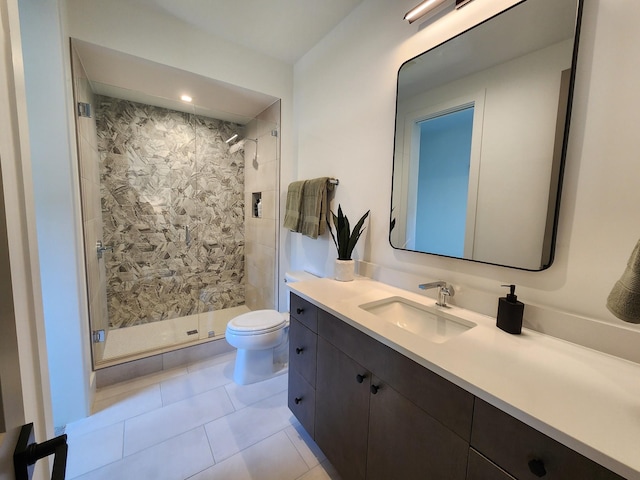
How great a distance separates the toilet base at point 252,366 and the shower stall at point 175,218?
0.57 metres

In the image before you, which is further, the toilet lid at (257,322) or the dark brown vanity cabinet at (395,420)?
the toilet lid at (257,322)

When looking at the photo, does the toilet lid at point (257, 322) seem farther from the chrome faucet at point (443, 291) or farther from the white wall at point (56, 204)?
the chrome faucet at point (443, 291)

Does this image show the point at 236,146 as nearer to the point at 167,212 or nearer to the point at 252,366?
the point at 167,212

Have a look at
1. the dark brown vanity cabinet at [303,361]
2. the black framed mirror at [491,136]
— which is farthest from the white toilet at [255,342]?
the black framed mirror at [491,136]

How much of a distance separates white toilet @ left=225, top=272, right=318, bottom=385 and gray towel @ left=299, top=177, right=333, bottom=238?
755 mm

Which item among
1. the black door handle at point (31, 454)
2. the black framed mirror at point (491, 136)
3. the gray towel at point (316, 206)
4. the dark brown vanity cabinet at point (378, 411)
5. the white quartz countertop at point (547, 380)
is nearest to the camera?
→ the black door handle at point (31, 454)

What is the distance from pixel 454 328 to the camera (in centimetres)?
117

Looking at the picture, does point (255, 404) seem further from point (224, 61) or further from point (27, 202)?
point (224, 61)

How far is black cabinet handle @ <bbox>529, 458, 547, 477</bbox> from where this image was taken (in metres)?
0.58

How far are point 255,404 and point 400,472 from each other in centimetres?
116

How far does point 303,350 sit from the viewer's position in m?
1.47

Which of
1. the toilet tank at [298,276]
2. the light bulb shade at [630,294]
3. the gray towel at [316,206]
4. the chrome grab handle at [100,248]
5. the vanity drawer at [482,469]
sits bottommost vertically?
the vanity drawer at [482,469]

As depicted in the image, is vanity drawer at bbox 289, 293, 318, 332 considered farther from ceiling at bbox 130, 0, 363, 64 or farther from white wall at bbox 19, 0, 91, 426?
ceiling at bbox 130, 0, 363, 64

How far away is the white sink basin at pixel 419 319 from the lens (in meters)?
1.17
